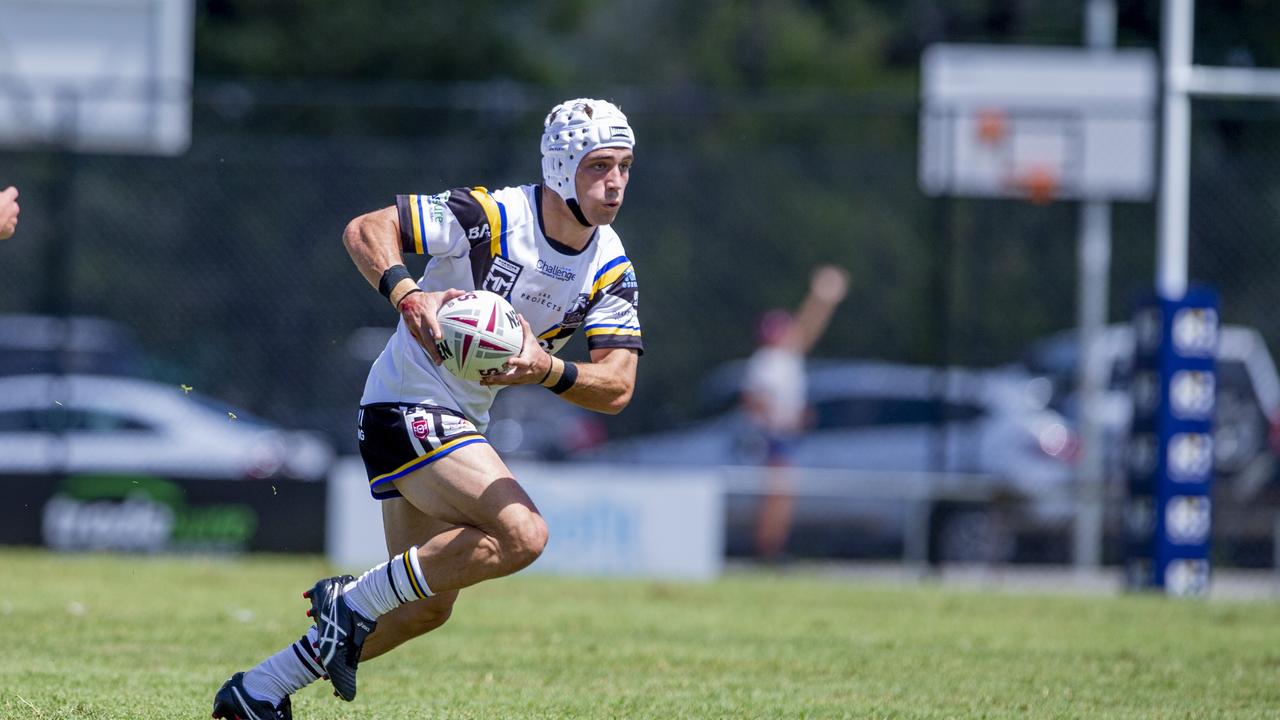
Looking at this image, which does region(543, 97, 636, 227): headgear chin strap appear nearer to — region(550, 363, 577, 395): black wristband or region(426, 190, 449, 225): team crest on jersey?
region(426, 190, 449, 225): team crest on jersey

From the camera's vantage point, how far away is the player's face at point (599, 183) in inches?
239

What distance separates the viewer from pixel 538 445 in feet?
58.9

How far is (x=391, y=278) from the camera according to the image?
585 cm

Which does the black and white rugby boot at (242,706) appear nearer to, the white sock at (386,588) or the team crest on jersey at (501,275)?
the white sock at (386,588)

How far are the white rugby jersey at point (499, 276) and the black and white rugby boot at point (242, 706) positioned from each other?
1042 millimetres

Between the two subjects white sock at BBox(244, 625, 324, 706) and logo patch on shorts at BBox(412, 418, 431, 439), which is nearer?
white sock at BBox(244, 625, 324, 706)

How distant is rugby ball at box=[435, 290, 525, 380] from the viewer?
18.6 feet

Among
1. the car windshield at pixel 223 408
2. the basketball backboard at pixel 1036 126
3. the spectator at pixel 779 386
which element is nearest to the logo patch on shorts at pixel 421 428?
the basketball backboard at pixel 1036 126

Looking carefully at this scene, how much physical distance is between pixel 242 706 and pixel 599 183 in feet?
6.91

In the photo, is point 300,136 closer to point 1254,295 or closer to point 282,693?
point 1254,295

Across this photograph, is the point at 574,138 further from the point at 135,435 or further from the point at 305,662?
the point at 135,435

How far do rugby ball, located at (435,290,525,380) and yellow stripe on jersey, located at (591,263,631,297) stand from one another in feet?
1.87

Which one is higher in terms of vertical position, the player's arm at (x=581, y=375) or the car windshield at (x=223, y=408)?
the player's arm at (x=581, y=375)

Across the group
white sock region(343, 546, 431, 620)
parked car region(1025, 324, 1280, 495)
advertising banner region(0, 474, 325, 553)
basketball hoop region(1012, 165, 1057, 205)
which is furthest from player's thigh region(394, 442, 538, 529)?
parked car region(1025, 324, 1280, 495)
